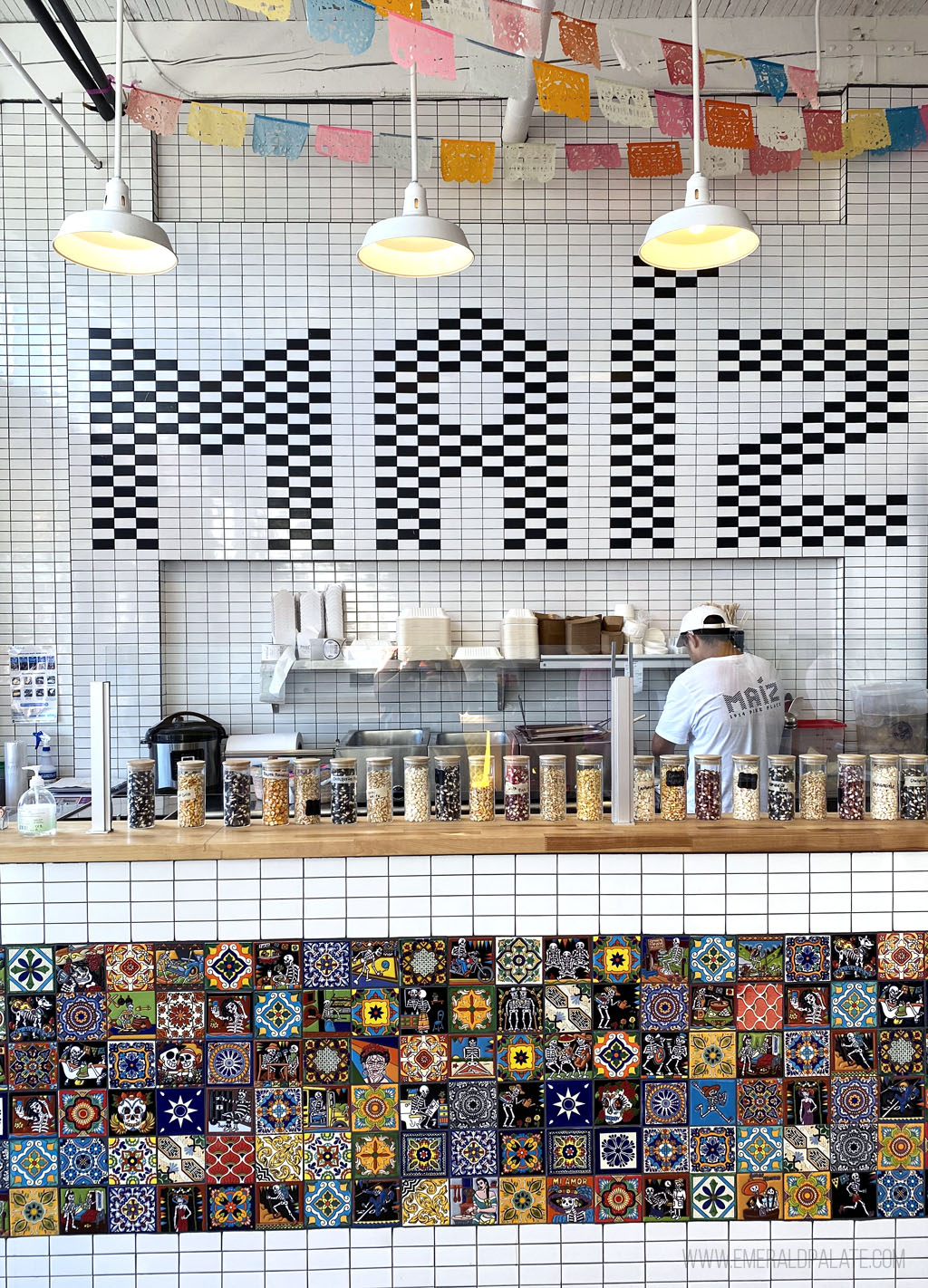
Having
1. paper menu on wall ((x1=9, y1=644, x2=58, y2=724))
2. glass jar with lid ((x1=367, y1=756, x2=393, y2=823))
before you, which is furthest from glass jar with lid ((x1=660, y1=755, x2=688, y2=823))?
paper menu on wall ((x1=9, y1=644, x2=58, y2=724))

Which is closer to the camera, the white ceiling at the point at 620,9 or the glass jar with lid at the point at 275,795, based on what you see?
the glass jar with lid at the point at 275,795

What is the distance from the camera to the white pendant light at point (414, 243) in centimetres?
248

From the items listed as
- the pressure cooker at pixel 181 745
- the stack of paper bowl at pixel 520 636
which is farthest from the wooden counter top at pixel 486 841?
the stack of paper bowl at pixel 520 636

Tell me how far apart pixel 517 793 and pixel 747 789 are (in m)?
0.63

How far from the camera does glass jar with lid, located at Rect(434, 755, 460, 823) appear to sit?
2561mm

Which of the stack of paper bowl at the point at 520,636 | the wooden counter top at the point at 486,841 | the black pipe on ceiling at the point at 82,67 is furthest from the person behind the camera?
the stack of paper bowl at the point at 520,636

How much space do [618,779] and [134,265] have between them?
207cm

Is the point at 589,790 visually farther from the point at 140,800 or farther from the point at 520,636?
the point at 520,636

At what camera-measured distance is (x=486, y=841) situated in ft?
7.93

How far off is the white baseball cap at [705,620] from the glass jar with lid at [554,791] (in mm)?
1513

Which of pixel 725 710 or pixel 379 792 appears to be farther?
pixel 725 710

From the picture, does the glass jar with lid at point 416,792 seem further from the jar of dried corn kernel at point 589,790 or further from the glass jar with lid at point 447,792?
the jar of dried corn kernel at point 589,790

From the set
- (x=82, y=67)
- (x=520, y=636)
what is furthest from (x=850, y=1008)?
(x=82, y=67)

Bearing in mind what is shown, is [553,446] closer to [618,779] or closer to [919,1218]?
[618,779]
